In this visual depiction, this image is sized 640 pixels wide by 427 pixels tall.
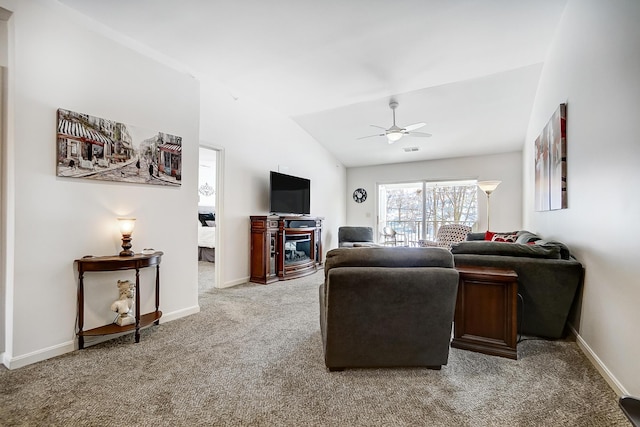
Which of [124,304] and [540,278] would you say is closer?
[540,278]

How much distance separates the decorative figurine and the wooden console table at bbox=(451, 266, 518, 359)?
271cm

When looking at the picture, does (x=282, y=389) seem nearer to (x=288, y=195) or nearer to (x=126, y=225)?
(x=126, y=225)

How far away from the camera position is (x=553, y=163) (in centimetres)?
309

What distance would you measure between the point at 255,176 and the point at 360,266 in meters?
3.42

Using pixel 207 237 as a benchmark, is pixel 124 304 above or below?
below

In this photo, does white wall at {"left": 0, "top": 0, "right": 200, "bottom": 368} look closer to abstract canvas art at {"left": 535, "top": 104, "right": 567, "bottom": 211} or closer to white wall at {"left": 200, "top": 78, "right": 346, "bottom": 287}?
white wall at {"left": 200, "top": 78, "right": 346, "bottom": 287}

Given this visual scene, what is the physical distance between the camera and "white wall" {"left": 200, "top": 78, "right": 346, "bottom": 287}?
4.17 meters

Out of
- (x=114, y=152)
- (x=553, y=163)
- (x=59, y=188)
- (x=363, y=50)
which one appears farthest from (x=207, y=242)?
(x=553, y=163)

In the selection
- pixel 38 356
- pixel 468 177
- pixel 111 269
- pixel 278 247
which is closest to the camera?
pixel 38 356

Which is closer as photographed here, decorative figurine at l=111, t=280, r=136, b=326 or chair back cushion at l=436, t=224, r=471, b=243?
decorative figurine at l=111, t=280, r=136, b=326

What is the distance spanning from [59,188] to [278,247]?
297 cm

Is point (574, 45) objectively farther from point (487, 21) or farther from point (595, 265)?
point (595, 265)

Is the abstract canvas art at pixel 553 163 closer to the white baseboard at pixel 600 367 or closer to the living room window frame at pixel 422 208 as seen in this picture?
the white baseboard at pixel 600 367

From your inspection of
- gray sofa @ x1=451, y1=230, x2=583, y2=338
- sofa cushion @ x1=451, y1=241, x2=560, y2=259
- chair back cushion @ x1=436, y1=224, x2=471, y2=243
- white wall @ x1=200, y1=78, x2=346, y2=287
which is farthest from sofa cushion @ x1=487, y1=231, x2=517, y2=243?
white wall @ x1=200, y1=78, x2=346, y2=287
